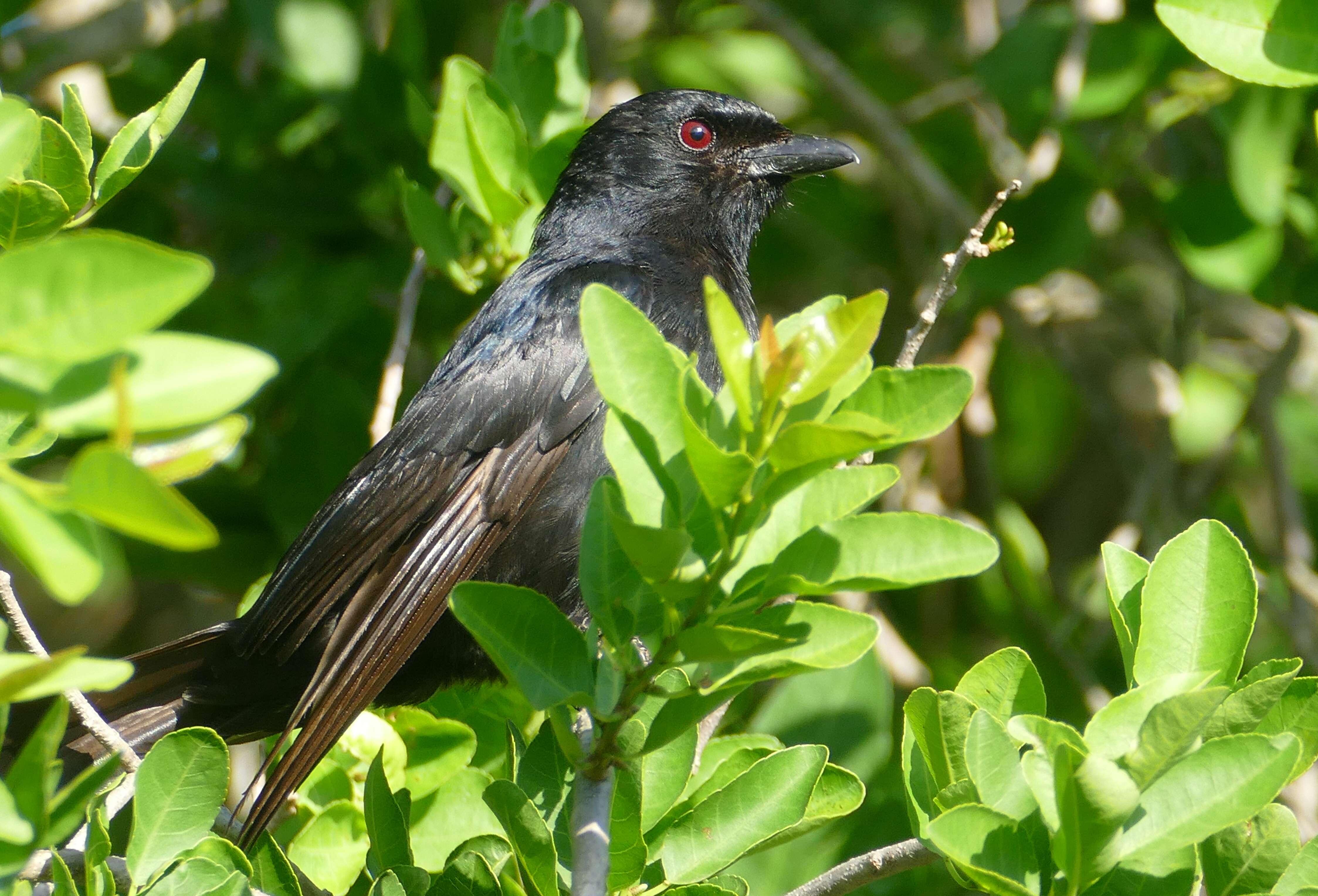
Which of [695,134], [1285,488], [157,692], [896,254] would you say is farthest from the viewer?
[896,254]

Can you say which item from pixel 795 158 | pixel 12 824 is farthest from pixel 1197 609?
pixel 795 158

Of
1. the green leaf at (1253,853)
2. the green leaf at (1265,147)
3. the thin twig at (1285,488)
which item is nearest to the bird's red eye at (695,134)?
the green leaf at (1265,147)

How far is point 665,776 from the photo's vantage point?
220 cm

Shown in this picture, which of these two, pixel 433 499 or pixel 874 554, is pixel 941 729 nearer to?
pixel 874 554

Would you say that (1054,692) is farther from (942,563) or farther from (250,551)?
(942,563)

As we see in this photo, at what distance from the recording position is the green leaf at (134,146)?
7.10 ft

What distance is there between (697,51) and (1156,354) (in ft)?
7.58

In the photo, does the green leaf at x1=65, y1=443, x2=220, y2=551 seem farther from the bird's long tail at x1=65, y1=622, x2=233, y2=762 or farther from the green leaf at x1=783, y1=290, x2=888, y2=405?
the bird's long tail at x1=65, y1=622, x2=233, y2=762

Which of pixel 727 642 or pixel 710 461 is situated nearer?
pixel 710 461

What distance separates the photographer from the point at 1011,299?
5012 millimetres

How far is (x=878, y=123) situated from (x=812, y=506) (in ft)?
11.8

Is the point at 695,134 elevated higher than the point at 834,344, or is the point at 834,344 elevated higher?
the point at 834,344

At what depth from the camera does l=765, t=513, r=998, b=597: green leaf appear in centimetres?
160

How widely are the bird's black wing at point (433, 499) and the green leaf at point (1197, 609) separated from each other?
61.9 inches
